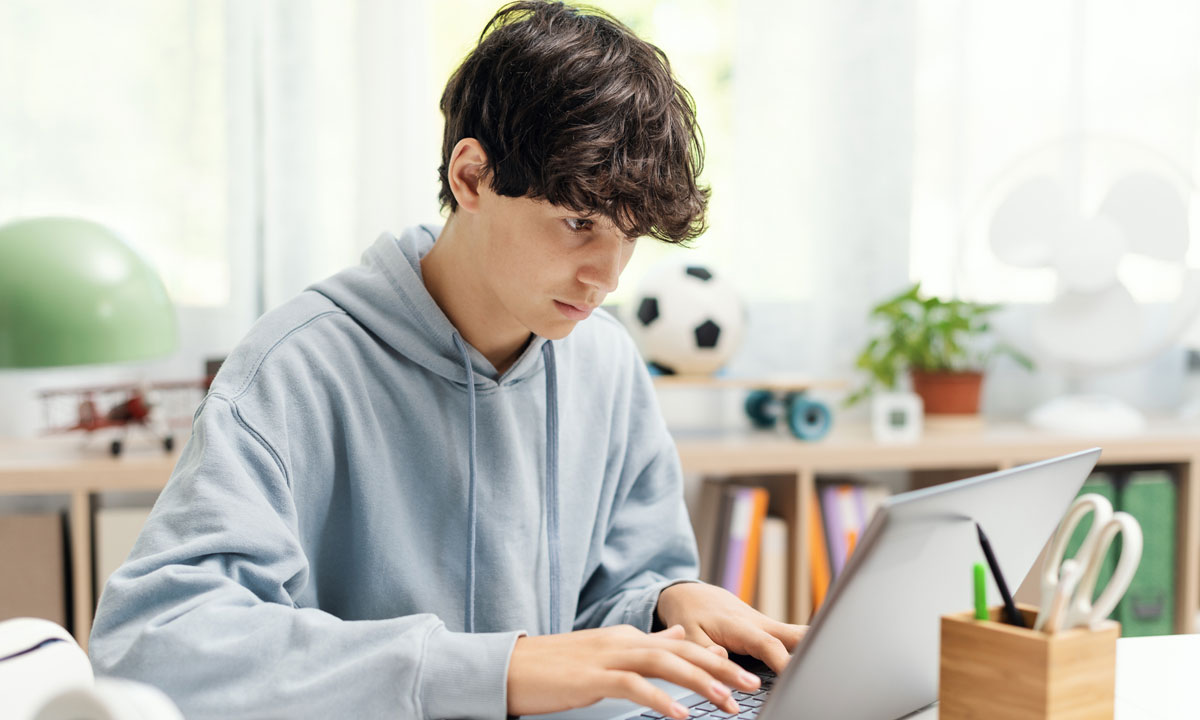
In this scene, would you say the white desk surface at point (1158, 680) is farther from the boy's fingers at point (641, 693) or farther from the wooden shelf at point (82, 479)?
the wooden shelf at point (82, 479)

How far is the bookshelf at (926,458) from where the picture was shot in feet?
5.61

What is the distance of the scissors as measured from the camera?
21.2 inches

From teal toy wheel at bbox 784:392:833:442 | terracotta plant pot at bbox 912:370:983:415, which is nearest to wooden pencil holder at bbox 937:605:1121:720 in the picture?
teal toy wheel at bbox 784:392:833:442

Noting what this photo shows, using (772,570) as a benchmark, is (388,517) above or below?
above

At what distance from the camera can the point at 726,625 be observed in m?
0.77

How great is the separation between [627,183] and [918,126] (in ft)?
4.82

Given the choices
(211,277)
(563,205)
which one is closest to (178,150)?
(211,277)

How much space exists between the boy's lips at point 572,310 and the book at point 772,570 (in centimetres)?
104

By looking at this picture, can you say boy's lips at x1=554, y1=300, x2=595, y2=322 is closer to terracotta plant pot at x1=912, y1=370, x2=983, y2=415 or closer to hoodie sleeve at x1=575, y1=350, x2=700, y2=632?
hoodie sleeve at x1=575, y1=350, x2=700, y2=632

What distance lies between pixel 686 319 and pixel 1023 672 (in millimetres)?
1237

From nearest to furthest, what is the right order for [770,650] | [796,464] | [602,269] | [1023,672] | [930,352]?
[1023,672] → [770,650] → [602,269] → [796,464] → [930,352]

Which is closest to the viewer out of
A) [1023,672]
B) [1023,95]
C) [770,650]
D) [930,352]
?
[1023,672]

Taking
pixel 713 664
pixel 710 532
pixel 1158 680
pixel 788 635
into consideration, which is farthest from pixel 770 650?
pixel 710 532

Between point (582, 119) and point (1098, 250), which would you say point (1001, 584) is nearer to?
point (582, 119)
